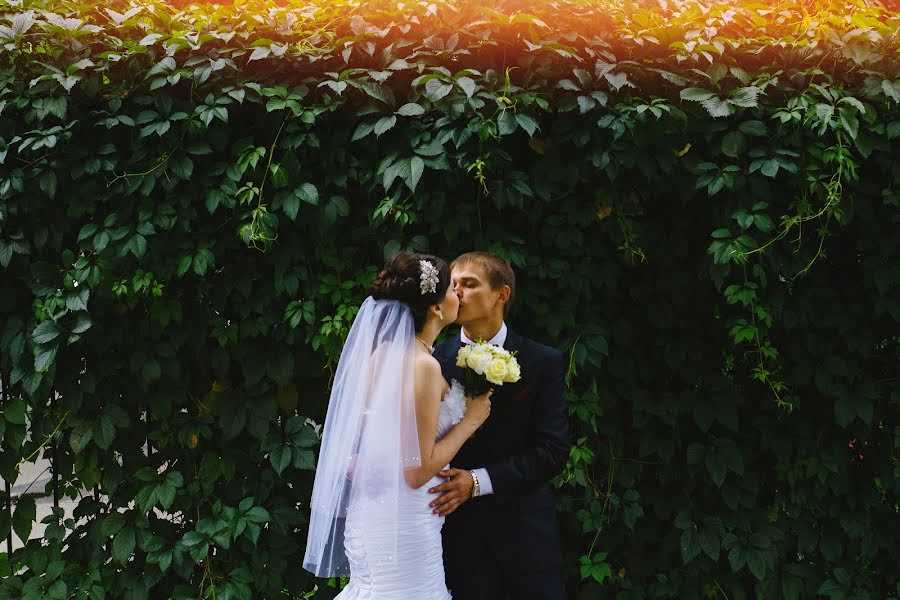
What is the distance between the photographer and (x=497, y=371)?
2.68 meters

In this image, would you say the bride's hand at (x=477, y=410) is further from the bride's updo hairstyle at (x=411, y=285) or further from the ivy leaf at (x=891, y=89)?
the ivy leaf at (x=891, y=89)

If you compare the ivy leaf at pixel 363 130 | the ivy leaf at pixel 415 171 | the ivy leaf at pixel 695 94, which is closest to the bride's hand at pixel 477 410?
the ivy leaf at pixel 415 171

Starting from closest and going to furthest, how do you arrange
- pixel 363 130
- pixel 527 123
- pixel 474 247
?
pixel 527 123 → pixel 363 130 → pixel 474 247

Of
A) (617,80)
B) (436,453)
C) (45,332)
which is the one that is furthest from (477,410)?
(45,332)

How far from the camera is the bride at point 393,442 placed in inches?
108

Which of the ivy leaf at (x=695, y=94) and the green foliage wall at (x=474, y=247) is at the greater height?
the ivy leaf at (x=695, y=94)

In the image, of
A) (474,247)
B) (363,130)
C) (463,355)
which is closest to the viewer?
(463,355)

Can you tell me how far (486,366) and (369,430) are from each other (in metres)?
0.49

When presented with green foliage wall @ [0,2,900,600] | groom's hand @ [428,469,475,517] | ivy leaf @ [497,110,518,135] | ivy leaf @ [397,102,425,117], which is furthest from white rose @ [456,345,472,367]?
ivy leaf @ [397,102,425,117]

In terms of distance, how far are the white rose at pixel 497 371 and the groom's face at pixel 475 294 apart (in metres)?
0.34

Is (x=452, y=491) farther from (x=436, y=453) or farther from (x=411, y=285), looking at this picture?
(x=411, y=285)

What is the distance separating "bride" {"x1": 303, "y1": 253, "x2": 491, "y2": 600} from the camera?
Answer: 2.74 m

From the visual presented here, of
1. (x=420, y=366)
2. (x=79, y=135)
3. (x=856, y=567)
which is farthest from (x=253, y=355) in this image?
(x=856, y=567)

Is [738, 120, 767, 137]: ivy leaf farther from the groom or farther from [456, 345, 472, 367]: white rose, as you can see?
[456, 345, 472, 367]: white rose
